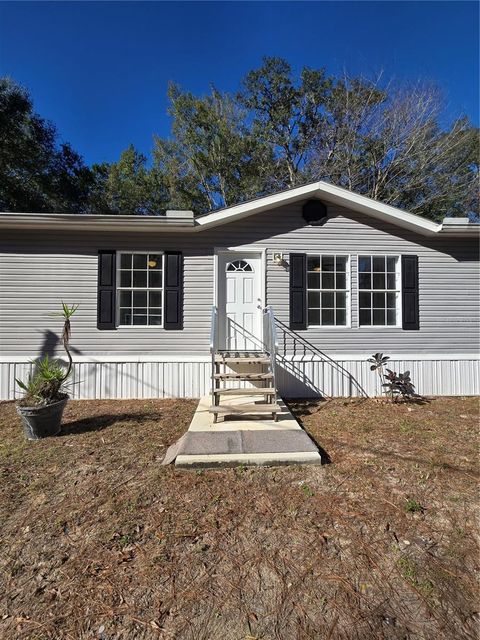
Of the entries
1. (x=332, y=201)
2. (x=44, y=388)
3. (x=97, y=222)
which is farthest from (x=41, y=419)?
(x=332, y=201)

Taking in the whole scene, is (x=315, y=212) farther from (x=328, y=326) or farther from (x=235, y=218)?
(x=328, y=326)

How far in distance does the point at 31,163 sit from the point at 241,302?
13219 millimetres

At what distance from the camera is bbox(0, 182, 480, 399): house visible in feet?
19.7

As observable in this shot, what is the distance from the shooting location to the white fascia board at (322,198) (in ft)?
19.6

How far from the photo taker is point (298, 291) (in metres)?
6.23

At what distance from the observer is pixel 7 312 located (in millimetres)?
5977

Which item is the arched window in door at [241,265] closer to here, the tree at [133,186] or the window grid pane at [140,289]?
the window grid pane at [140,289]

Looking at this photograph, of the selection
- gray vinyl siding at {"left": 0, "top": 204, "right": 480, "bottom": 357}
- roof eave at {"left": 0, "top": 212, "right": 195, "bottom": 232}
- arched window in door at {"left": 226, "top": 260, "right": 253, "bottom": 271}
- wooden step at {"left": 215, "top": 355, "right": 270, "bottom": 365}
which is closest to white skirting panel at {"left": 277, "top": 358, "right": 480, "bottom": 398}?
gray vinyl siding at {"left": 0, "top": 204, "right": 480, "bottom": 357}

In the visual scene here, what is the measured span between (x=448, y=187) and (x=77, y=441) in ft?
54.2

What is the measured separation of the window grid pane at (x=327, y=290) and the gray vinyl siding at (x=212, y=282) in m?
0.19

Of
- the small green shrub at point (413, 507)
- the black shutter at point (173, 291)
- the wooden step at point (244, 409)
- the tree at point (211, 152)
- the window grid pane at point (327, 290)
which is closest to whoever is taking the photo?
the small green shrub at point (413, 507)

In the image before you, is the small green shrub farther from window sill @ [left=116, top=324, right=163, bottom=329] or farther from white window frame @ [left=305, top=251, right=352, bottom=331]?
window sill @ [left=116, top=324, right=163, bottom=329]

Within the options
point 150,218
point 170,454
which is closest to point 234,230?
point 150,218

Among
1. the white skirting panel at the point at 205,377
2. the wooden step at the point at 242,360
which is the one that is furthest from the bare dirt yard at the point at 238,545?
the white skirting panel at the point at 205,377
